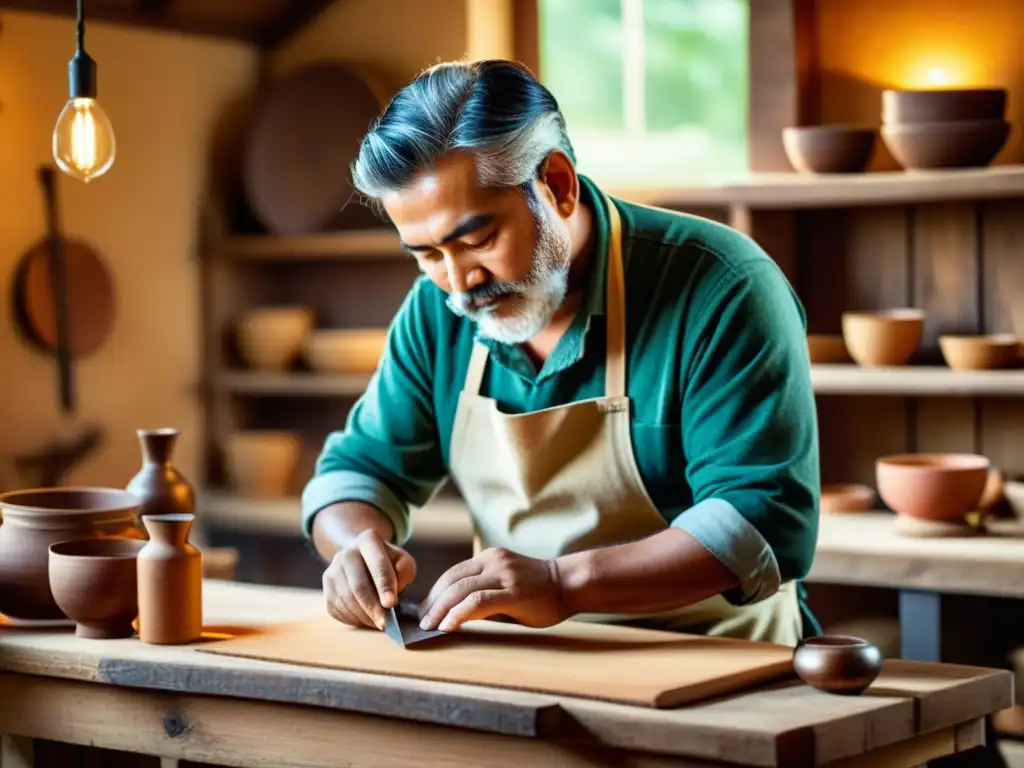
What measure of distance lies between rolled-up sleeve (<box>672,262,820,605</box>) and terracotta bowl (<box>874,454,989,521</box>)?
165cm

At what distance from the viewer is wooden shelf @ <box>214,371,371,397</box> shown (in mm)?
5363

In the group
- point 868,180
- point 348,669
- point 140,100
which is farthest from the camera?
point 140,100

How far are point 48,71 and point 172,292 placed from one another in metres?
0.93

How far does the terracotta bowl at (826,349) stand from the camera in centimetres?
468

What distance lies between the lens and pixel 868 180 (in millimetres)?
4488

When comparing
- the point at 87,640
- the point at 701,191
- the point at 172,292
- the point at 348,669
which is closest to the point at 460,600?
the point at 348,669

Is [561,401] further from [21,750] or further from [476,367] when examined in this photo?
[21,750]

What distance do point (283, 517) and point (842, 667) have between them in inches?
132

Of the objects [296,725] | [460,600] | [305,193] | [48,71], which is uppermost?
[48,71]

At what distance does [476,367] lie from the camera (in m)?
2.93

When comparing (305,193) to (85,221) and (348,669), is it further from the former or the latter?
(348,669)

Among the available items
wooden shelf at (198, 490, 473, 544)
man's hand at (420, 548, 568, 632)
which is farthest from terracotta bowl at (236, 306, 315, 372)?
man's hand at (420, 548, 568, 632)

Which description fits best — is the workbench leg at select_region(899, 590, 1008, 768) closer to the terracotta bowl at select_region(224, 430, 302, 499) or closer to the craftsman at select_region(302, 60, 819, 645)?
the craftsman at select_region(302, 60, 819, 645)

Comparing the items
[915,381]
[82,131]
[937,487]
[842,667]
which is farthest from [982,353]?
[82,131]
